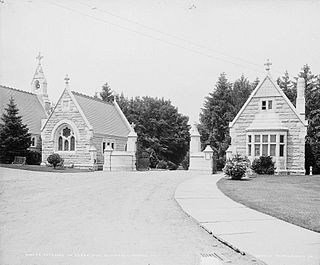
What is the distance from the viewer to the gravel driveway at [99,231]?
627cm

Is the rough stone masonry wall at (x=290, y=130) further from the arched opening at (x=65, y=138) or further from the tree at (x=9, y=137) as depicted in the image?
the tree at (x=9, y=137)

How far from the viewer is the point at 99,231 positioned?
816cm

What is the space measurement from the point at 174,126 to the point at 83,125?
17.1 m

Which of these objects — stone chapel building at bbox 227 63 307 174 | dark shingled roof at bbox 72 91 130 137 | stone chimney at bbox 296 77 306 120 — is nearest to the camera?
stone chapel building at bbox 227 63 307 174

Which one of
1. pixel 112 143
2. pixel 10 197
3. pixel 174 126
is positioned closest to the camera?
pixel 10 197

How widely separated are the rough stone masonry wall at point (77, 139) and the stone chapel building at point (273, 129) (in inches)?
442

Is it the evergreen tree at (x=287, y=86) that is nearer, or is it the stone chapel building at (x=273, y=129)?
the stone chapel building at (x=273, y=129)

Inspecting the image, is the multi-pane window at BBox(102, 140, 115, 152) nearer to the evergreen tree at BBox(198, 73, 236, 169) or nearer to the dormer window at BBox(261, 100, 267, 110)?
the dormer window at BBox(261, 100, 267, 110)

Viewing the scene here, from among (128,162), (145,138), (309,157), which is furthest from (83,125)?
(309,157)

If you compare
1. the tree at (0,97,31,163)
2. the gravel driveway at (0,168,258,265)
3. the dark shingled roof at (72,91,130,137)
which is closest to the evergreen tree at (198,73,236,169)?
the dark shingled roof at (72,91,130,137)

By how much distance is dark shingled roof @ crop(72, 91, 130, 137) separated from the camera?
119 feet

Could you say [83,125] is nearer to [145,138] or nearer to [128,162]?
[128,162]

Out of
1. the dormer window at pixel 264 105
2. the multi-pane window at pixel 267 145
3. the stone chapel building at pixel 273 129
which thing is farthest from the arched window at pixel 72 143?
the dormer window at pixel 264 105

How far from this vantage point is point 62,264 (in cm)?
585
